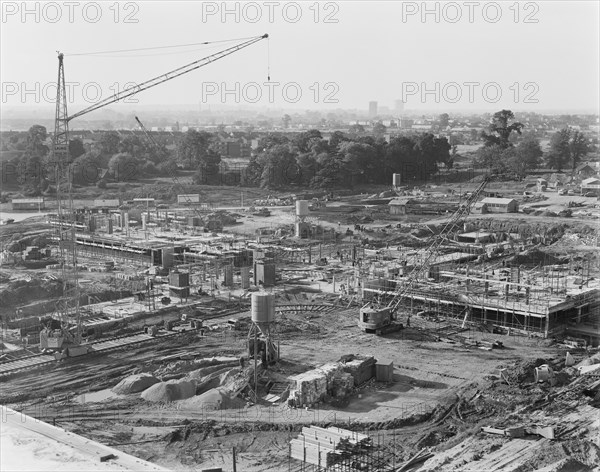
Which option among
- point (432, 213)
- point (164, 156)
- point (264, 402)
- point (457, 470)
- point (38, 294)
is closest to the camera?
point (457, 470)

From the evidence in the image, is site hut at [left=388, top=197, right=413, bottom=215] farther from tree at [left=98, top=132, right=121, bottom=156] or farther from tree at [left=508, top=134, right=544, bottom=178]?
tree at [left=98, top=132, right=121, bottom=156]

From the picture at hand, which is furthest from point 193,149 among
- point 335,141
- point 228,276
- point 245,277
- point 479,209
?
point 245,277

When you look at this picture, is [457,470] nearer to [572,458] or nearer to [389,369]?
[572,458]

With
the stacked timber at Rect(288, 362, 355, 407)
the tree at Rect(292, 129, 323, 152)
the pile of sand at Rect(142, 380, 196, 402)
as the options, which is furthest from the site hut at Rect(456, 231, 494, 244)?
the tree at Rect(292, 129, 323, 152)

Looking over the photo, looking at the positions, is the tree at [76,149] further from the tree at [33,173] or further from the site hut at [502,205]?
the site hut at [502,205]

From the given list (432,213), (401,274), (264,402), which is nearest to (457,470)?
(264,402)

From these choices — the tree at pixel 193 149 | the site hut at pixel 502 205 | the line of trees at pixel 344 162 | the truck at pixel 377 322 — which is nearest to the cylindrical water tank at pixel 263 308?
the truck at pixel 377 322

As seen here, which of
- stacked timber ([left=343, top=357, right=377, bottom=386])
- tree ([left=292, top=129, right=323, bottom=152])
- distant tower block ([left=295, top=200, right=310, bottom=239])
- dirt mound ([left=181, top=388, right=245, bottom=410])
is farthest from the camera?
tree ([left=292, top=129, right=323, bottom=152])
